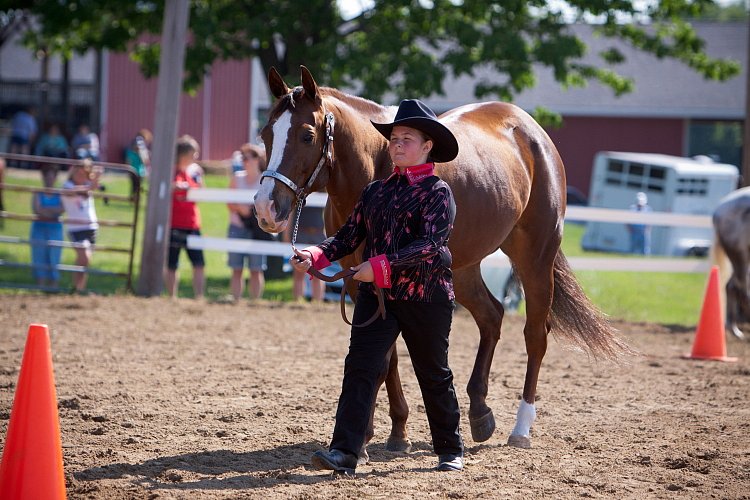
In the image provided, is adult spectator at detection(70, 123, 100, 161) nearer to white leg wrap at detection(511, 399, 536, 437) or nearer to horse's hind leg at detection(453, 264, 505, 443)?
horse's hind leg at detection(453, 264, 505, 443)

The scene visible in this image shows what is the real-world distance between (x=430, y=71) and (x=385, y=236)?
8.83 meters

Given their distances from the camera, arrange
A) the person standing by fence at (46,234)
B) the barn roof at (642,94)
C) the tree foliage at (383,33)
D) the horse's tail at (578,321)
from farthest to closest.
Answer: the barn roof at (642,94) → the tree foliage at (383,33) → the person standing by fence at (46,234) → the horse's tail at (578,321)

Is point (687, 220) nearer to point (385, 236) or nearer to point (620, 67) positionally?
point (385, 236)

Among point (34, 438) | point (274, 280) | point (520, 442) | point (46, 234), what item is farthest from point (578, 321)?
point (274, 280)

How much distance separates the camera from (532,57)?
13.4 meters

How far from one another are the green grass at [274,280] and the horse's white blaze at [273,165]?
23.7ft

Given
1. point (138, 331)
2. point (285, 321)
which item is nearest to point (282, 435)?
point (138, 331)

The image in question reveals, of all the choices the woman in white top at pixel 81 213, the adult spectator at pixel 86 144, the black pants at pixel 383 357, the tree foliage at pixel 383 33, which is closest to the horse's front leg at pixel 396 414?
the black pants at pixel 383 357

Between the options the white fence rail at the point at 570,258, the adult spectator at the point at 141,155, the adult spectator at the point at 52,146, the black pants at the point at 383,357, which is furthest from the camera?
the adult spectator at the point at 52,146

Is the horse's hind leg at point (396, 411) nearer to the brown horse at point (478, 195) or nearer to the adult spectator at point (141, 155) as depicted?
the brown horse at point (478, 195)

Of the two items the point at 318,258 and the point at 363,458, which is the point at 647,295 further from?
the point at 318,258

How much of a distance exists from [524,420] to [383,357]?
134 centimetres

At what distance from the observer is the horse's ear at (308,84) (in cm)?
428

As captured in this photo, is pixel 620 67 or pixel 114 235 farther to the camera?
pixel 620 67
